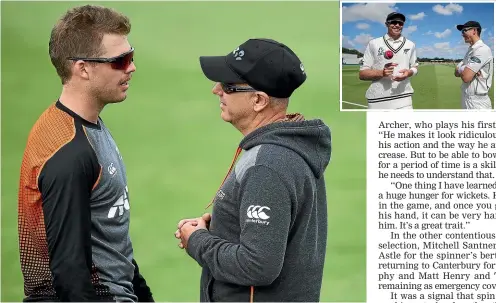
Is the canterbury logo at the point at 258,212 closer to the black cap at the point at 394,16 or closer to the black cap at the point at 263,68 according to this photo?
the black cap at the point at 263,68

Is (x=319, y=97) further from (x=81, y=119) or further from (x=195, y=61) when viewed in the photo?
(x=81, y=119)

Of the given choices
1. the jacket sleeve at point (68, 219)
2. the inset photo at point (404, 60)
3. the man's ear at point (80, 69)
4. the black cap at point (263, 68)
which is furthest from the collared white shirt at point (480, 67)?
the jacket sleeve at point (68, 219)

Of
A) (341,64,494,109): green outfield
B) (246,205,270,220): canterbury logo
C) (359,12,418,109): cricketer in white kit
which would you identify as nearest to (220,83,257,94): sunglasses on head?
(246,205,270,220): canterbury logo

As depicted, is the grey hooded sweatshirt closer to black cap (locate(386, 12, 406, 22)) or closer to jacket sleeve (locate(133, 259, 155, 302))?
jacket sleeve (locate(133, 259, 155, 302))

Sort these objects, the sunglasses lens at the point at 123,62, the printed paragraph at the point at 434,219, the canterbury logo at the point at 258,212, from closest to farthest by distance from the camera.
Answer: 1. the canterbury logo at the point at 258,212
2. the sunglasses lens at the point at 123,62
3. the printed paragraph at the point at 434,219

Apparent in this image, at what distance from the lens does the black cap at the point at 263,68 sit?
2863mm

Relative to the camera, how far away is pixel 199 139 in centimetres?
675

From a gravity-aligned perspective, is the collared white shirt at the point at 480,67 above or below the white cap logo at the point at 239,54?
above

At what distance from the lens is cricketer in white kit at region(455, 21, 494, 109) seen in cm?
552

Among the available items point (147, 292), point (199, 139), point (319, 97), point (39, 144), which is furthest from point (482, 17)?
point (39, 144)

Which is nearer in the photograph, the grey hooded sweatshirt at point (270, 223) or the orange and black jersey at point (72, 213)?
the grey hooded sweatshirt at point (270, 223)

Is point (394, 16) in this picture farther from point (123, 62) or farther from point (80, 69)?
point (80, 69)

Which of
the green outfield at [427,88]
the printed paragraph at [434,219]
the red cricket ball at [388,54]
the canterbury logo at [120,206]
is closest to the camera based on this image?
the canterbury logo at [120,206]

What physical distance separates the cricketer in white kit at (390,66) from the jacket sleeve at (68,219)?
10.0 ft
